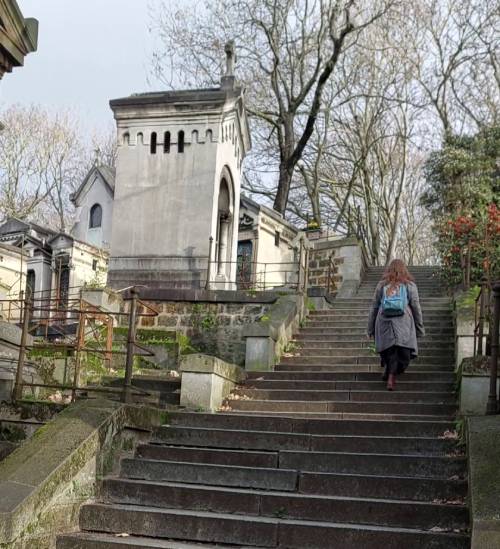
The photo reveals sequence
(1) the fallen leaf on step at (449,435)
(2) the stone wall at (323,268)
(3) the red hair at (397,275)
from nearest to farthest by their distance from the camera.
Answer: (1) the fallen leaf on step at (449,435)
(3) the red hair at (397,275)
(2) the stone wall at (323,268)

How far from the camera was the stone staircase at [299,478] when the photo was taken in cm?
581

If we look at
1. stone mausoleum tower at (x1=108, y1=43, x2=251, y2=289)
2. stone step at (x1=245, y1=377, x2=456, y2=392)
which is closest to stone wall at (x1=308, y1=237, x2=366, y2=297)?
stone mausoleum tower at (x1=108, y1=43, x2=251, y2=289)

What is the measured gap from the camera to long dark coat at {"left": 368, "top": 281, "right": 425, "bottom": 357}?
9.15m

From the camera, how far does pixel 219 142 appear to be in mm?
17125

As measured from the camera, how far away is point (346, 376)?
395 inches

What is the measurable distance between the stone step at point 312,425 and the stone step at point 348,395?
1.16m

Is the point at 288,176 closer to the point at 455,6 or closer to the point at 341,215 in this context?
the point at 341,215

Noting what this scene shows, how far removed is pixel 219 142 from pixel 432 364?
27.4 ft

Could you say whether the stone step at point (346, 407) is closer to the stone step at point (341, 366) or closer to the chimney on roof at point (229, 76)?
the stone step at point (341, 366)

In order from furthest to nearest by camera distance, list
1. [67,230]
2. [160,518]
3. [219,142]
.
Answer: [67,230] → [219,142] → [160,518]

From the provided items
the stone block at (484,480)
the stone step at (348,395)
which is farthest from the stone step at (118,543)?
the stone step at (348,395)

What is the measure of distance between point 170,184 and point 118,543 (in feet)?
39.3

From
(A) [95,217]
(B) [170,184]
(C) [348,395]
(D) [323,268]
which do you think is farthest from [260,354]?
(A) [95,217]

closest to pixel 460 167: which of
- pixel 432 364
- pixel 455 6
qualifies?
pixel 455 6
